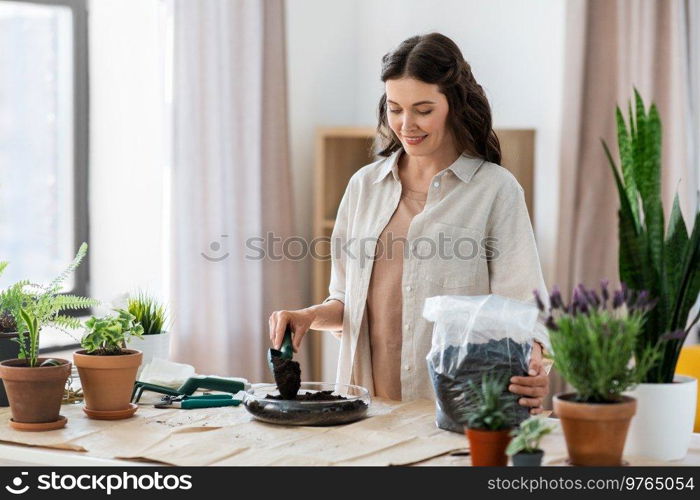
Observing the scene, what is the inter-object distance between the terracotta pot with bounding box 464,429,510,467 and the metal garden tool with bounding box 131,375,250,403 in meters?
0.82

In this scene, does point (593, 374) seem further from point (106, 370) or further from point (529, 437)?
point (106, 370)

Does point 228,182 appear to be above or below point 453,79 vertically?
below

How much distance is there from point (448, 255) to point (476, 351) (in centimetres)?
60

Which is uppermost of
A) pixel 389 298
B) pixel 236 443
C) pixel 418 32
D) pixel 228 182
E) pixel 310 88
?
pixel 418 32

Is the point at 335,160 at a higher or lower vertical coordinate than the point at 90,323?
higher

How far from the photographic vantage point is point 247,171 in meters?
4.28

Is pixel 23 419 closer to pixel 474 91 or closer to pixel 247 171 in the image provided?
pixel 474 91

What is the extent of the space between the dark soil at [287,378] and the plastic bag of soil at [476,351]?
31 centimetres

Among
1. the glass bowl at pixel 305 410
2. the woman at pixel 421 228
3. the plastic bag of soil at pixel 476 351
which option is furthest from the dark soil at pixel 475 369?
the woman at pixel 421 228

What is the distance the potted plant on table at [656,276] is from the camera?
1.72m

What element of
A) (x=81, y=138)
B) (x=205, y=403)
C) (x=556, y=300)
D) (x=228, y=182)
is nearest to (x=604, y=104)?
(x=228, y=182)

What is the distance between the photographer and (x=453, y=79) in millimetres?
2432
